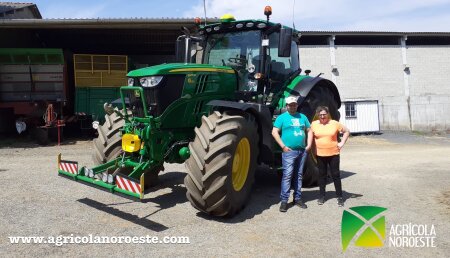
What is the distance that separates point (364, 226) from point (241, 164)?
166 cm

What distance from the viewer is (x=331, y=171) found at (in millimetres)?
5660

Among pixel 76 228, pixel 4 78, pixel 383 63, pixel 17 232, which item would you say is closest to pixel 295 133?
pixel 76 228

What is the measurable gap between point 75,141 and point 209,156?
10309 millimetres

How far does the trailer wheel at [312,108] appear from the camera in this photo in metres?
6.39

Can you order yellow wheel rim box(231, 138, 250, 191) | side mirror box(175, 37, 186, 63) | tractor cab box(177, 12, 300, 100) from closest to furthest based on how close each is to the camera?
yellow wheel rim box(231, 138, 250, 191) < tractor cab box(177, 12, 300, 100) < side mirror box(175, 37, 186, 63)

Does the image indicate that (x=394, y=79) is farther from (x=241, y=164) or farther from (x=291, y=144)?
(x=241, y=164)

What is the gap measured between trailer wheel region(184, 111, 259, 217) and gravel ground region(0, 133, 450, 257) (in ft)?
0.88

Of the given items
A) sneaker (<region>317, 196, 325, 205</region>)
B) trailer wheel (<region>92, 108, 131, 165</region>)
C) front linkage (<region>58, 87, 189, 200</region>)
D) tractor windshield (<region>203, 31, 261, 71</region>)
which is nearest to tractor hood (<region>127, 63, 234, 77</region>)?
front linkage (<region>58, 87, 189, 200</region>)

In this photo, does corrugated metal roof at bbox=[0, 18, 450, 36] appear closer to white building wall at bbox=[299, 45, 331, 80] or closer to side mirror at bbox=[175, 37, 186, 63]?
side mirror at bbox=[175, 37, 186, 63]

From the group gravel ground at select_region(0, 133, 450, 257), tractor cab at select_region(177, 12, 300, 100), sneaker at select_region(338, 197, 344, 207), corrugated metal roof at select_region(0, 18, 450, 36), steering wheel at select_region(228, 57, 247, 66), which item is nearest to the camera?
gravel ground at select_region(0, 133, 450, 257)

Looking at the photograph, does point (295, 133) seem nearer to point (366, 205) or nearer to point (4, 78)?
point (366, 205)

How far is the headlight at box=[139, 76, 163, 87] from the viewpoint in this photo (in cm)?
510

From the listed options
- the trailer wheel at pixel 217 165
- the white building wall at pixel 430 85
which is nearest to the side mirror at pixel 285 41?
the trailer wheel at pixel 217 165

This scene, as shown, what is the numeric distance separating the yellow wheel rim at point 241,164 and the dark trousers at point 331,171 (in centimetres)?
121
